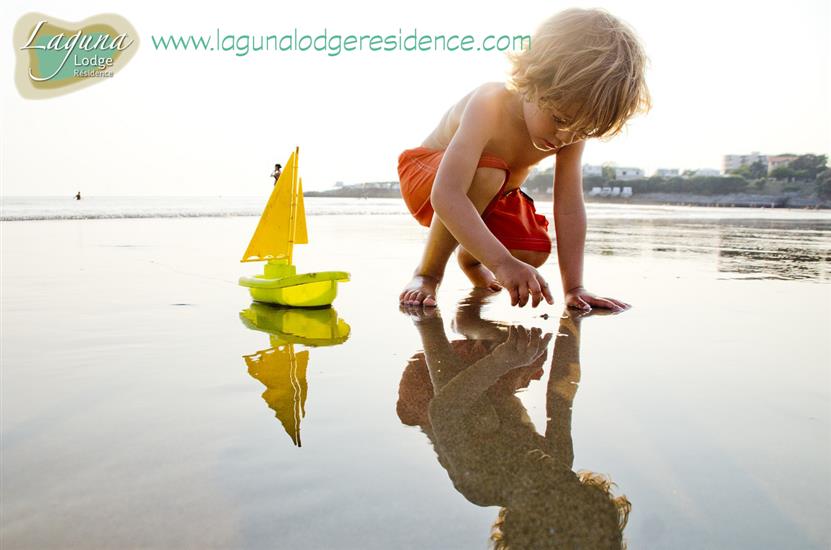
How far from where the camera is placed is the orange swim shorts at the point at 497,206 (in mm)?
2807

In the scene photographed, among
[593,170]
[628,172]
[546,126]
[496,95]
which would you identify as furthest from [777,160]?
[546,126]

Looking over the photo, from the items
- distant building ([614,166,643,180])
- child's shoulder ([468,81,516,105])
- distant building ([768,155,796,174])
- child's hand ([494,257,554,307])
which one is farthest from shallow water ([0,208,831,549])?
distant building ([614,166,643,180])

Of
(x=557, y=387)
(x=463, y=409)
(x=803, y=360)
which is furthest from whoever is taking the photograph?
(x=803, y=360)

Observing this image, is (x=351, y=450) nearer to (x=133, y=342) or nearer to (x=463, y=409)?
(x=463, y=409)

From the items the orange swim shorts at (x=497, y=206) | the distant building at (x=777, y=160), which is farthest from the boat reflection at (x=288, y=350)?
the distant building at (x=777, y=160)

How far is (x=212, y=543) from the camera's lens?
2.43 feet

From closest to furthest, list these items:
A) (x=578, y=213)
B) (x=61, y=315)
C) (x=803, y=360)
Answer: (x=803, y=360) → (x=61, y=315) → (x=578, y=213)

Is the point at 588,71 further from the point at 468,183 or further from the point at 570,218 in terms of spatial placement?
the point at 570,218

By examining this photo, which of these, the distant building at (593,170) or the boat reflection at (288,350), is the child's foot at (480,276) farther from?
the distant building at (593,170)

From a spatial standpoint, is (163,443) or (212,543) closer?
(212,543)

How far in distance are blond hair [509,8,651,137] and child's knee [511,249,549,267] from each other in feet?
2.64

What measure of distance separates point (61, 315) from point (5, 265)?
179cm

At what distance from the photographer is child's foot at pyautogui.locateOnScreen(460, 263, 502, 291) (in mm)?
3078

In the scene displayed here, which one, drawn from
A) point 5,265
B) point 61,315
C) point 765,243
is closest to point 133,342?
point 61,315
